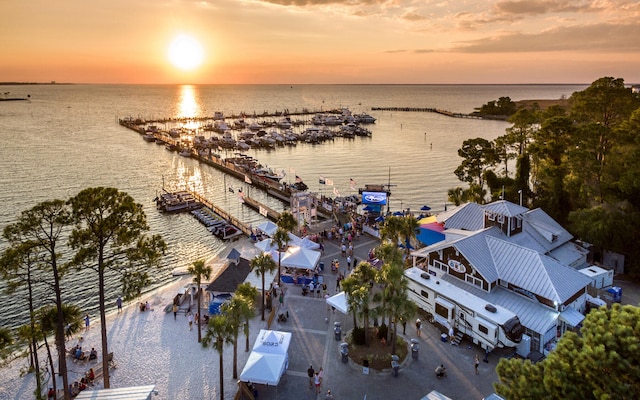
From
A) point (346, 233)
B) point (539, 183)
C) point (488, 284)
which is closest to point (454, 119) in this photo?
point (539, 183)

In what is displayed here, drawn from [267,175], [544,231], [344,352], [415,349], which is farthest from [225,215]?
[544,231]

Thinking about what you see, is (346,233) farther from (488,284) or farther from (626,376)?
(626,376)

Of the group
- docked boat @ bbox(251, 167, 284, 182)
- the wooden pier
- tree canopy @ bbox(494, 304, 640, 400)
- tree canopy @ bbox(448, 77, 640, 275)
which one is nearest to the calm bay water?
the wooden pier

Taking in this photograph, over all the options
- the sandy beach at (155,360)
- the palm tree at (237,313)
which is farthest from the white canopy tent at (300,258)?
the palm tree at (237,313)

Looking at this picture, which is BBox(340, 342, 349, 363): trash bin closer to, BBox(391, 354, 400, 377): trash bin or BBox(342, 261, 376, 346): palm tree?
BBox(342, 261, 376, 346): palm tree

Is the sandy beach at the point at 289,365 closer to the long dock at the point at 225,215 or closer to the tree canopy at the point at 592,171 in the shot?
the tree canopy at the point at 592,171

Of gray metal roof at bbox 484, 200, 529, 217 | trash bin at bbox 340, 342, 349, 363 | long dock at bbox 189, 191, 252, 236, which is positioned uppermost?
gray metal roof at bbox 484, 200, 529, 217
